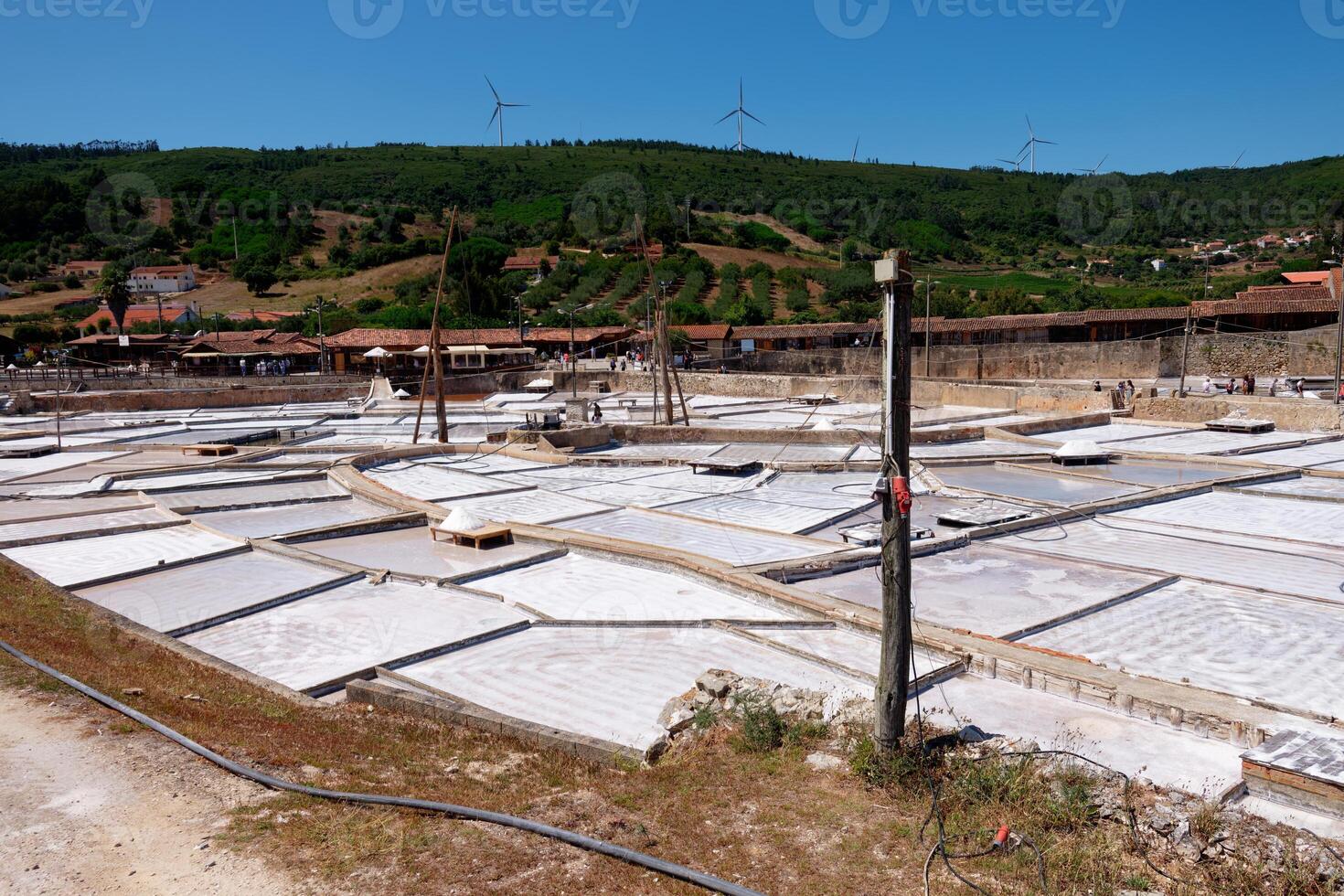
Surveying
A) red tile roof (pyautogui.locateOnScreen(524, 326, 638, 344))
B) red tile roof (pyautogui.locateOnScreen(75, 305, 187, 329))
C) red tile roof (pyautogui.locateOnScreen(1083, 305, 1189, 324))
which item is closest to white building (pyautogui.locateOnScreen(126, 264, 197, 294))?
red tile roof (pyautogui.locateOnScreen(75, 305, 187, 329))

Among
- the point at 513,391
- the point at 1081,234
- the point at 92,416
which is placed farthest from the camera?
the point at 1081,234

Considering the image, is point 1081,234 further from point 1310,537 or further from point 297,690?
point 297,690

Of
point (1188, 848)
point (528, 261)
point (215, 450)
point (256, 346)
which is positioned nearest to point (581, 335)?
point (256, 346)

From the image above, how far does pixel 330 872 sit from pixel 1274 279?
240 ft

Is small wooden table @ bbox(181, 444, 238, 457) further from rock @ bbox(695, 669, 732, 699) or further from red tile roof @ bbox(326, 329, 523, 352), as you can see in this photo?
red tile roof @ bbox(326, 329, 523, 352)

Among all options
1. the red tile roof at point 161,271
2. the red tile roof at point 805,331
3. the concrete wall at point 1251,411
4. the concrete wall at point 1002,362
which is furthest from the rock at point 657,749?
the red tile roof at point 161,271

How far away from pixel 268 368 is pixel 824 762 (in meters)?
49.7

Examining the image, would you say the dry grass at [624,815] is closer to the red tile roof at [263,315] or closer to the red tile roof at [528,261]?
the red tile roof at [263,315]

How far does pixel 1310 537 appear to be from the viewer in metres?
13.6

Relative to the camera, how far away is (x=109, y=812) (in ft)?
16.9

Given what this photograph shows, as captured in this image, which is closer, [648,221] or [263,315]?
[263,315]

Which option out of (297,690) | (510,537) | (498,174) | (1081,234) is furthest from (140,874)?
(498,174)

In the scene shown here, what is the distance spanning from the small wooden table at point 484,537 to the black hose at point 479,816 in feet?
25.6

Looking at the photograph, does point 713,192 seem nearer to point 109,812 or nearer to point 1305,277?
point 1305,277
